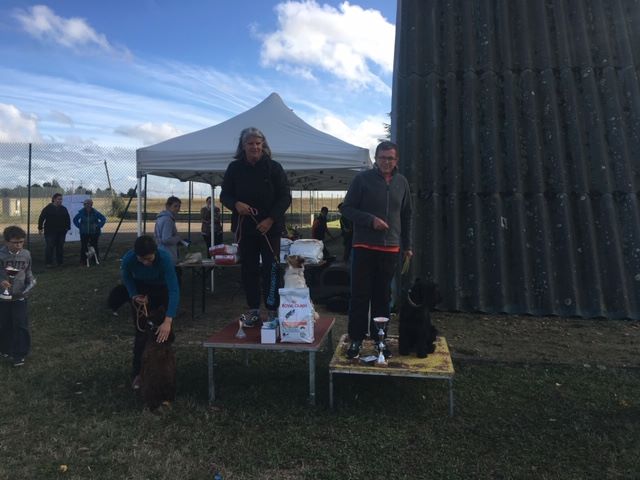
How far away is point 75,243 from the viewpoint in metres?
16.0

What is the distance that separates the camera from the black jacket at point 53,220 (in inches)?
456

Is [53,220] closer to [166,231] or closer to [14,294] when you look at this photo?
[166,231]

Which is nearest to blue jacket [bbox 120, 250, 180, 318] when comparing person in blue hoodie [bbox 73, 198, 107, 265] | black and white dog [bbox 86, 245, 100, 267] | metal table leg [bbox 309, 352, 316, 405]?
metal table leg [bbox 309, 352, 316, 405]

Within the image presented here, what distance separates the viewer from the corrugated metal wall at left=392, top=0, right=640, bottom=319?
6.11 meters

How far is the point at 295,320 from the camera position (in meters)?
3.64

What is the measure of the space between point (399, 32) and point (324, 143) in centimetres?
191

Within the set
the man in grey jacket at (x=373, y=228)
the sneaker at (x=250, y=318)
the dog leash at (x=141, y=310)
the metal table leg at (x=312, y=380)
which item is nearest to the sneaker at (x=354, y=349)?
the man in grey jacket at (x=373, y=228)

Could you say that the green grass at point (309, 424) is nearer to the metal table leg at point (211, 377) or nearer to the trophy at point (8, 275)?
the metal table leg at point (211, 377)

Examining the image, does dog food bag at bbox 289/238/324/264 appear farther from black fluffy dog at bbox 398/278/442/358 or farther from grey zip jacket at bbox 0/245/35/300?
grey zip jacket at bbox 0/245/35/300

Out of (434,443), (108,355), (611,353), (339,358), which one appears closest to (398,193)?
(339,358)

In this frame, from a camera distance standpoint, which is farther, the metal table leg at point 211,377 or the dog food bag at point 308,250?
the dog food bag at point 308,250

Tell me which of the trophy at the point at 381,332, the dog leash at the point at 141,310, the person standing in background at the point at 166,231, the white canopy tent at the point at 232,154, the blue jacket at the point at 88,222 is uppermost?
the white canopy tent at the point at 232,154

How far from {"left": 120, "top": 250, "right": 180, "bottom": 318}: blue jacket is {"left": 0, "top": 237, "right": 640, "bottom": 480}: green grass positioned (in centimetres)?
84

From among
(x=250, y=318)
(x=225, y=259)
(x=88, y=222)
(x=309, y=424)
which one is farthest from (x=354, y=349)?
(x=88, y=222)
